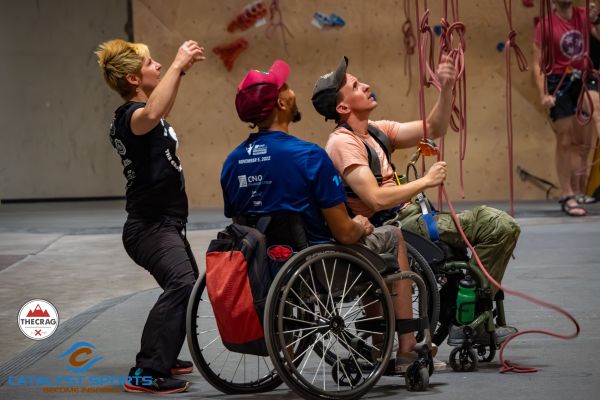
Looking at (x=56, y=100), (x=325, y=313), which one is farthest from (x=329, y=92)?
(x=56, y=100)

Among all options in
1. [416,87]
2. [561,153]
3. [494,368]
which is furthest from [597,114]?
[494,368]

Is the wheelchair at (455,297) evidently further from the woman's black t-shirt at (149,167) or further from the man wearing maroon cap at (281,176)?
the woman's black t-shirt at (149,167)

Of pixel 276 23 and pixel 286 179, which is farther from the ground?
pixel 276 23

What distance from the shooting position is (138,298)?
6469 mm

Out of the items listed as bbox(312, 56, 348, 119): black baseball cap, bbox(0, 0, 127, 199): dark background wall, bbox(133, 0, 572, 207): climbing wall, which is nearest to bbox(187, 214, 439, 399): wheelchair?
bbox(312, 56, 348, 119): black baseball cap

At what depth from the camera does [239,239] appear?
3.97m

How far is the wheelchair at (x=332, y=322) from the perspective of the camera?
12.5ft

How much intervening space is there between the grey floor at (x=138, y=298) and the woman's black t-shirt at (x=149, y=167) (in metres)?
0.70

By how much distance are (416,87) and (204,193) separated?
2366mm

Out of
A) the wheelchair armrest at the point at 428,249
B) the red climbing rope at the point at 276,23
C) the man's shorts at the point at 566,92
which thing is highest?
the red climbing rope at the point at 276,23

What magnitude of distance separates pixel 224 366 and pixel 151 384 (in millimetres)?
481

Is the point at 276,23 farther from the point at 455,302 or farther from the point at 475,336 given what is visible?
the point at 475,336

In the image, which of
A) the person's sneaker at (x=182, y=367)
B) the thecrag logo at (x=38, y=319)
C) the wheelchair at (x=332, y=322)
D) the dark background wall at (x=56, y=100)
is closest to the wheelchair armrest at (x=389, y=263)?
the wheelchair at (x=332, y=322)

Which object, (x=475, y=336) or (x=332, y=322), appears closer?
(x=332, y=322)
